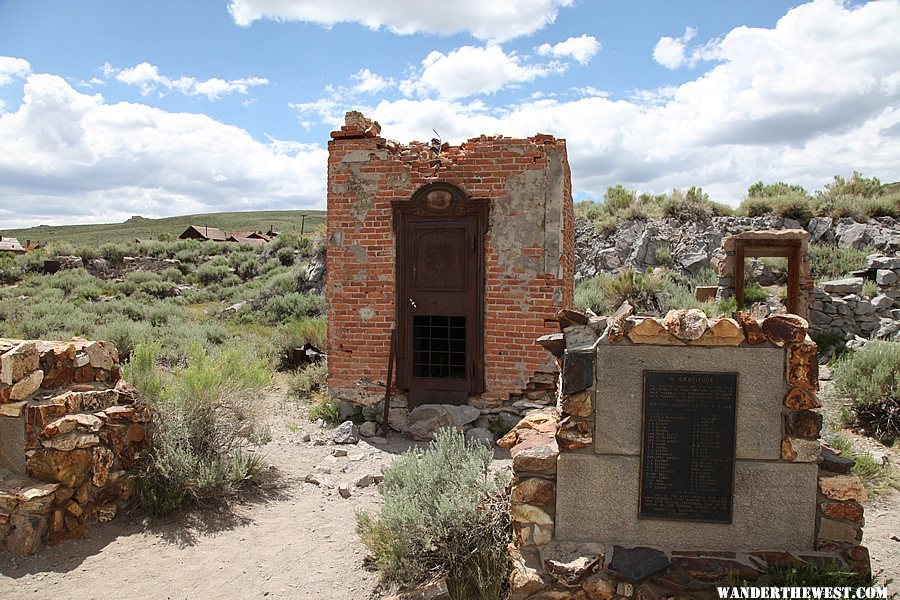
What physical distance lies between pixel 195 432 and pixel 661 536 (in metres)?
4.06

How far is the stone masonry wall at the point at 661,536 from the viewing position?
3303 mm

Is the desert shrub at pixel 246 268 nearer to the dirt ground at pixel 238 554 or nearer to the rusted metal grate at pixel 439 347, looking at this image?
the rusted metal grate at pixel 439 347

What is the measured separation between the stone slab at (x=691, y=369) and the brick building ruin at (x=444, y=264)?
12.0ft

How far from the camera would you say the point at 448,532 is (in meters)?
3.70

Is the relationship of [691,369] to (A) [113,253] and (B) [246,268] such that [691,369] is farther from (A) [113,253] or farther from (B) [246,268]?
(A) [113,253]

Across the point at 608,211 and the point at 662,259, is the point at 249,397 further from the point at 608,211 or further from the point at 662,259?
the point at 608,211

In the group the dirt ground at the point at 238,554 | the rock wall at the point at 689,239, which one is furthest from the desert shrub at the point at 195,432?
the rock wall at the point at 689,239

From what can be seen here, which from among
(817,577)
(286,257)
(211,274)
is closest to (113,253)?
(211,274)

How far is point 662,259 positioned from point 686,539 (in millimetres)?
14055

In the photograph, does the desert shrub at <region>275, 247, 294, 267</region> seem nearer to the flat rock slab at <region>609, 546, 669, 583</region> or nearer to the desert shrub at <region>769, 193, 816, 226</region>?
the desert shrub at <region>769, 193, 816, 226</region>

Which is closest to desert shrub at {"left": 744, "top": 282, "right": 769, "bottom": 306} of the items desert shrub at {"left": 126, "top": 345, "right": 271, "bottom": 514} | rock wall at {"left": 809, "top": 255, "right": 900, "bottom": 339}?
rock wall at {"left": 809, "top": 255, "right": 900, "bottom": 339}

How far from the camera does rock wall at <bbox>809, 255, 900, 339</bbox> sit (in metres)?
12.1

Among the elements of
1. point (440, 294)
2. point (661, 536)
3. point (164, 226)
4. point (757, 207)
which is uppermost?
point (164, 226)

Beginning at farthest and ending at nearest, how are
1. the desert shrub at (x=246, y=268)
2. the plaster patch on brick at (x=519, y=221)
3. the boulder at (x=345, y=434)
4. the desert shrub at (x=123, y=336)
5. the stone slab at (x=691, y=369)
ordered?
the desert shrub at (x=246, y=268)
the desert shrub at (x=123, y=336)
the plaster patch on brick at (x=519, y=221)
the boulder at (x=345, y=434)
the stone slab at (x=691, y=369)
